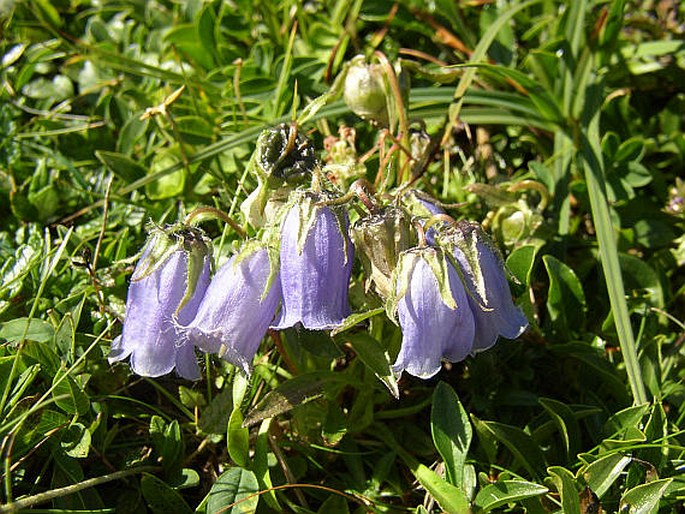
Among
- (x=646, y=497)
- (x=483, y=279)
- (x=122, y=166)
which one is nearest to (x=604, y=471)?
(x=646, y=497)

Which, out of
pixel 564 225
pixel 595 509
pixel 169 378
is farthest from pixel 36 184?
pixel 595 509

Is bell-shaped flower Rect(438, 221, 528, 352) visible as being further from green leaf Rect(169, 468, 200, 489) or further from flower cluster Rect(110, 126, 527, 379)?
green leaf Rect(169, 468, 200, 489)

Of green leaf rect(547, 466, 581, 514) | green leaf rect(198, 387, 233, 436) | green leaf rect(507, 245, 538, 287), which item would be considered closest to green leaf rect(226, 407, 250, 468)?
green leaf rect(198, 387, 233, 436)

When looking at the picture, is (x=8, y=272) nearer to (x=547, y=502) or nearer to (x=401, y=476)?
(x=401, y=476)

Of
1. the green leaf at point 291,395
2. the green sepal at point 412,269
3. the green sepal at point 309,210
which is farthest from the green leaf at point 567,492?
the green sepal at point 309,210

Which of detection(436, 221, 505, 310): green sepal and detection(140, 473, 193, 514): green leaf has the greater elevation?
detection(436, 221, 505, 310): green sepal

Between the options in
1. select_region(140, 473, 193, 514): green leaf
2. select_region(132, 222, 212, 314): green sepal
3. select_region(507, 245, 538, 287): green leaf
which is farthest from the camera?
select_region(507, 245, 538, 287): green leaf
